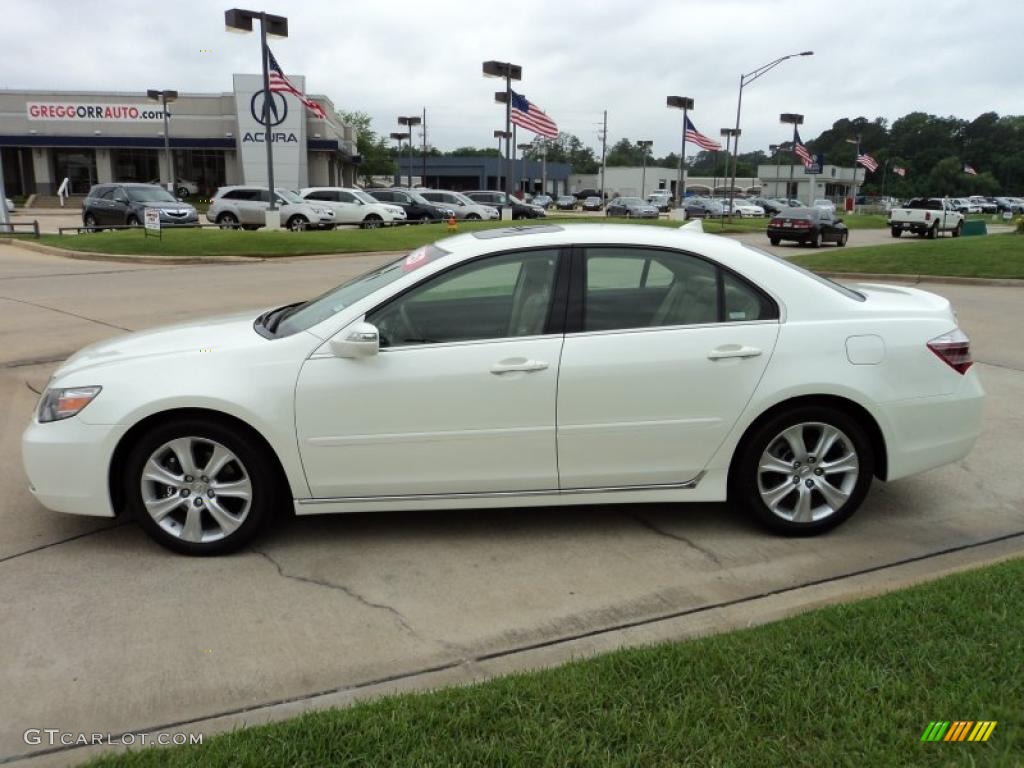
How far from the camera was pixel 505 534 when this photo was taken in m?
4.43

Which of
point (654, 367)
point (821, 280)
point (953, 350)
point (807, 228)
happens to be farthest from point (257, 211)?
point (953, 350)

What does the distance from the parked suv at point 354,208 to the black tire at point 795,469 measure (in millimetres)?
29462

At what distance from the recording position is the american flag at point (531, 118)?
32.0 meters

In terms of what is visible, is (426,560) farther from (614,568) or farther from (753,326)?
(753,326)

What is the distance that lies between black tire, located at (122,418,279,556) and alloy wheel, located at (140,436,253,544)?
0.01 m

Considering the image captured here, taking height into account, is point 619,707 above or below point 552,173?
below

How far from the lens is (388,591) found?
380 cm

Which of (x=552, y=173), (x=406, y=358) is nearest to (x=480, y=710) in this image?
(x=406, y=358)

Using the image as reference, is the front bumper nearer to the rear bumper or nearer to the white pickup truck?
the rear bumper

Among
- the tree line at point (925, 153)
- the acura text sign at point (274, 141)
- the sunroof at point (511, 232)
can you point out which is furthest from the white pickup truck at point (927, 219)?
the tree line at point (925, 153)

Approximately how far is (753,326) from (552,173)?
110m

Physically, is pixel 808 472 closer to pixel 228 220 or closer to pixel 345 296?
pixel 345 296

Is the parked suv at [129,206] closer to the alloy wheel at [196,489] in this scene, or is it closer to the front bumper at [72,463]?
the front bumper at [72,463]

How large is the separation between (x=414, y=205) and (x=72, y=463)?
110 ft
